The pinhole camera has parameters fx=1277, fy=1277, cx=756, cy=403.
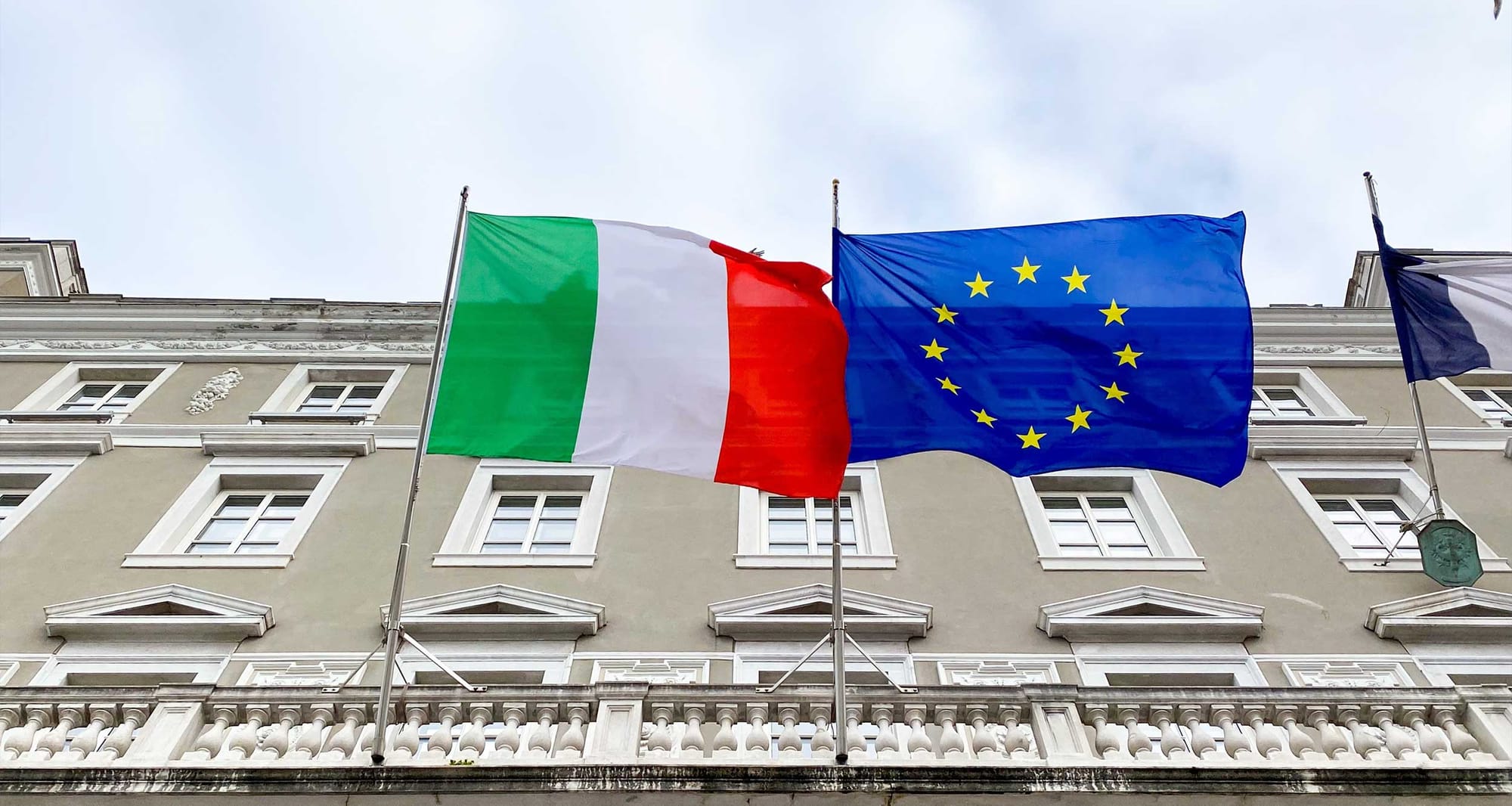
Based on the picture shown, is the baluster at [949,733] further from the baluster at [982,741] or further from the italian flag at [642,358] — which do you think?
the italian flag at [642,358]

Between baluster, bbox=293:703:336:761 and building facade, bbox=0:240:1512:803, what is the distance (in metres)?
0.02

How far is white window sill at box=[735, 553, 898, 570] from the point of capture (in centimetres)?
1709

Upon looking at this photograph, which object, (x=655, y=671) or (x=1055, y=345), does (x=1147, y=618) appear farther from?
(x=655, y=671)

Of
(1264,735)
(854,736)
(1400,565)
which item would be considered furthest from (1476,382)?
(854,736)

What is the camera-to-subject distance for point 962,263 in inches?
590

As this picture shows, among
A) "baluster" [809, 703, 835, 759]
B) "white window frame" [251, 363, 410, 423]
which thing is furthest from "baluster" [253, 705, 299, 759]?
"white window frame" [251, 363, 410, 423]

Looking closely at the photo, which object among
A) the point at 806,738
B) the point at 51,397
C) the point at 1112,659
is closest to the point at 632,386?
the point at 806,738

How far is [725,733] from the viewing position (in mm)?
11250

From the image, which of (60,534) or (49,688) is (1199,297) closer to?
(49,688)

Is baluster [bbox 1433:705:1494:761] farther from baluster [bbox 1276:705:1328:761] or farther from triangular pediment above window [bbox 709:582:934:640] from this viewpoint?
triangular pediment above window [bbox 709:582:934:640]

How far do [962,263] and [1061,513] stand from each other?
5.43 metres

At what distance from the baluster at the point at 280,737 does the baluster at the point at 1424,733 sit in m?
10.0

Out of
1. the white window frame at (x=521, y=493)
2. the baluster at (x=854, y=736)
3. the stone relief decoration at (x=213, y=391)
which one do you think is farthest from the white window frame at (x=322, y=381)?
the baluster at (x=854, y=736)

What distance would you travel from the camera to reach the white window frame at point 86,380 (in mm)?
22047
